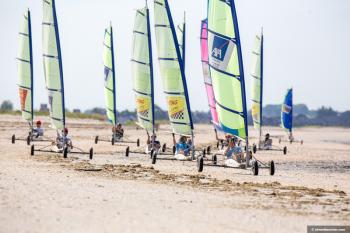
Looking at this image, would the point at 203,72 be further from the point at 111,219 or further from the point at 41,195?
the point at 111,219

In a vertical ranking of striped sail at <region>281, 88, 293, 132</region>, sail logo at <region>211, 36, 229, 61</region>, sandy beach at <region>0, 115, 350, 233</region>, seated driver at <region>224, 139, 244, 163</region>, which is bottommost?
sandy beach at <region>0, 115, 350, 233</region>

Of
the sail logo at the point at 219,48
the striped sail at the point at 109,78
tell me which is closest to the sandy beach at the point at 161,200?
the sail logo at the point at 219,48

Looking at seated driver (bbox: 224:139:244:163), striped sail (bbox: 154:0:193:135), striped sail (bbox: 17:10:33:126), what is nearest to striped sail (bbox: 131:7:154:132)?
striped sail (bbox: 154:0:193:135)

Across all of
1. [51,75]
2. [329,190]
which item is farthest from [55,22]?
[329,190]

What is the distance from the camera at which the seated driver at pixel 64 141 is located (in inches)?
1109

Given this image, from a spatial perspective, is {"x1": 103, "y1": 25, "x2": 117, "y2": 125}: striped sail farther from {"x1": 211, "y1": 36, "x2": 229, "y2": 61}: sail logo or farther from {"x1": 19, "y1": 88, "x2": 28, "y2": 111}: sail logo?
{"x1": 211, "y1": 36, "x2": 229, "y2": 61}: sail logo

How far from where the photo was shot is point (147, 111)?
31734 mm

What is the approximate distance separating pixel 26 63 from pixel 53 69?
9452mm

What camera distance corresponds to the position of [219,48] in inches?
876

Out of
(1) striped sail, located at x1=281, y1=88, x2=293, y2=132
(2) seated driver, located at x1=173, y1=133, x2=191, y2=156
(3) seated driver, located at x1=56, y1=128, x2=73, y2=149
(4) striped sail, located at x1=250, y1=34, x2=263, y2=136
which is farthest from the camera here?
(1) striped sail, located at x1=281, y1=88, x2=293, y2=132

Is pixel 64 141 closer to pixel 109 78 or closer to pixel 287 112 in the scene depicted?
pixel 109 78

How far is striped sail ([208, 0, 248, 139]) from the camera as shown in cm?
2195

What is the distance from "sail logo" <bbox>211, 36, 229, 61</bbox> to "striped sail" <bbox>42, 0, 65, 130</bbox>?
371 inches

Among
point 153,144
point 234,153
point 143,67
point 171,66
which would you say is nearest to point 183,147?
point 153,144
